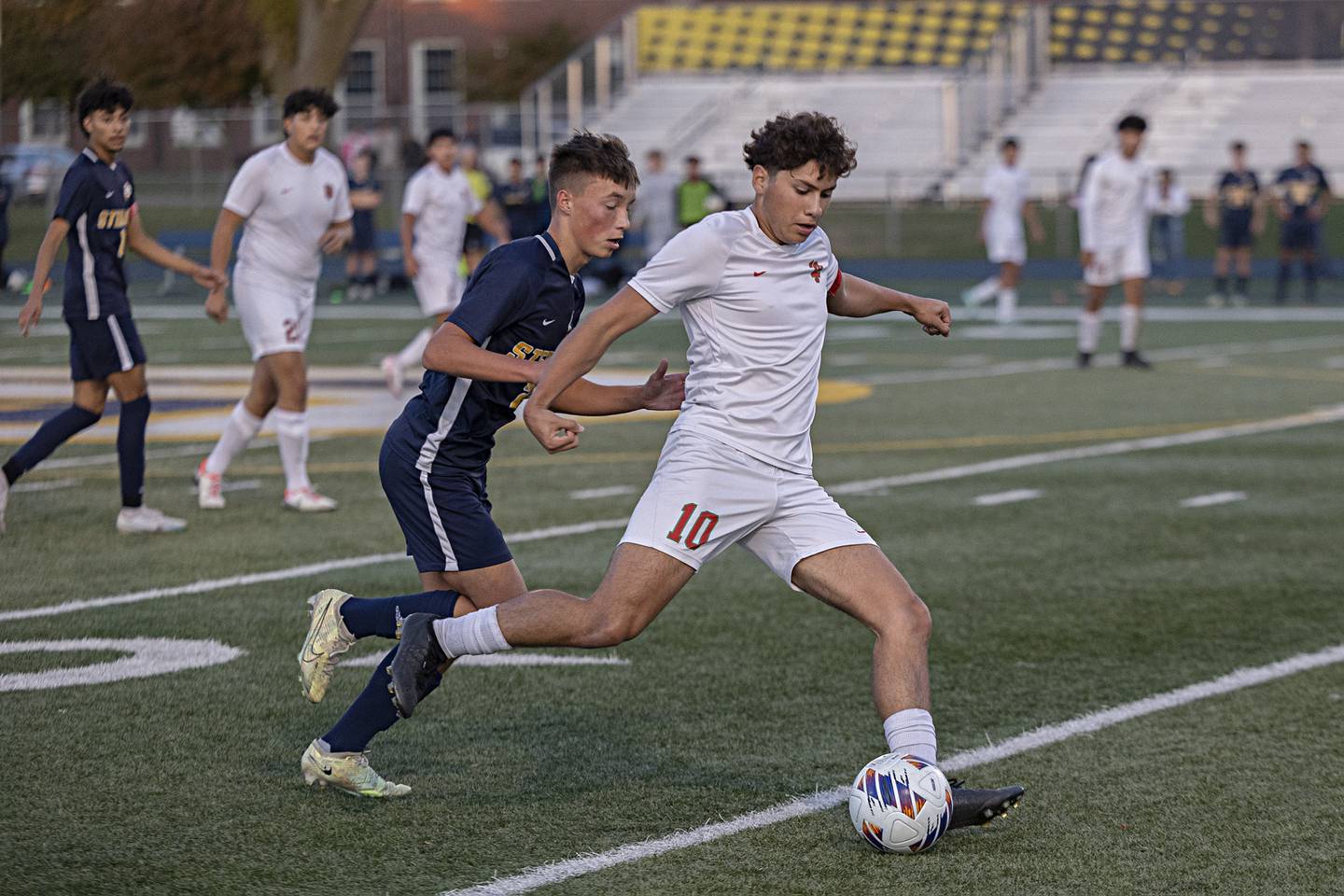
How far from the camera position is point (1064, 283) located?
3278cm

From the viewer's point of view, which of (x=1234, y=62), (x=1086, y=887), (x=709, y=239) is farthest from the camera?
(x=1234, y=62)

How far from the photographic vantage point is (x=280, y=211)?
10508 mm

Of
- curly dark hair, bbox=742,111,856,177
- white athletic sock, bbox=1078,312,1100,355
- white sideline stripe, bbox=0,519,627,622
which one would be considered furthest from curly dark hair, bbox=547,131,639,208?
white athletic sock, bbox=1078,312,1100,355

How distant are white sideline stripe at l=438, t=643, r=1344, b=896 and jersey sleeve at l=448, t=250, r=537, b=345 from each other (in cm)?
141

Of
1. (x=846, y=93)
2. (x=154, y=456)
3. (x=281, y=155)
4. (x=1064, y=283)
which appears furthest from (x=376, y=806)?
(x=846, y=93)

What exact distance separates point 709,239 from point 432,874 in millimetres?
1761

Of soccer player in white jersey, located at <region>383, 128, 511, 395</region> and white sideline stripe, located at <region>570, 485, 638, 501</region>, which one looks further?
soccer player in white jersey, located at <region>383, 128, 511, 395</region>

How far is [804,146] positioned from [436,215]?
11.9 meters

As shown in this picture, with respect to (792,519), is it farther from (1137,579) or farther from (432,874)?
(1137,579)

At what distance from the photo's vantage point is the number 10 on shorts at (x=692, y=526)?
521 centimetres

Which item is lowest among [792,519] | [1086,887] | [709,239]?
[1086,887]

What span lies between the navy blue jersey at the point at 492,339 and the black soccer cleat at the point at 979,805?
1583 millimetres

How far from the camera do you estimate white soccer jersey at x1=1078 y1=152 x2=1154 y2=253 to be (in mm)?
18984

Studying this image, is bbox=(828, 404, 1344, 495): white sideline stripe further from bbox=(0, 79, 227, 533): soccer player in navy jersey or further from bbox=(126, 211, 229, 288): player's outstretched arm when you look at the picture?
bbox=(0, 79, 227, 533): soccer player in navy jersey
